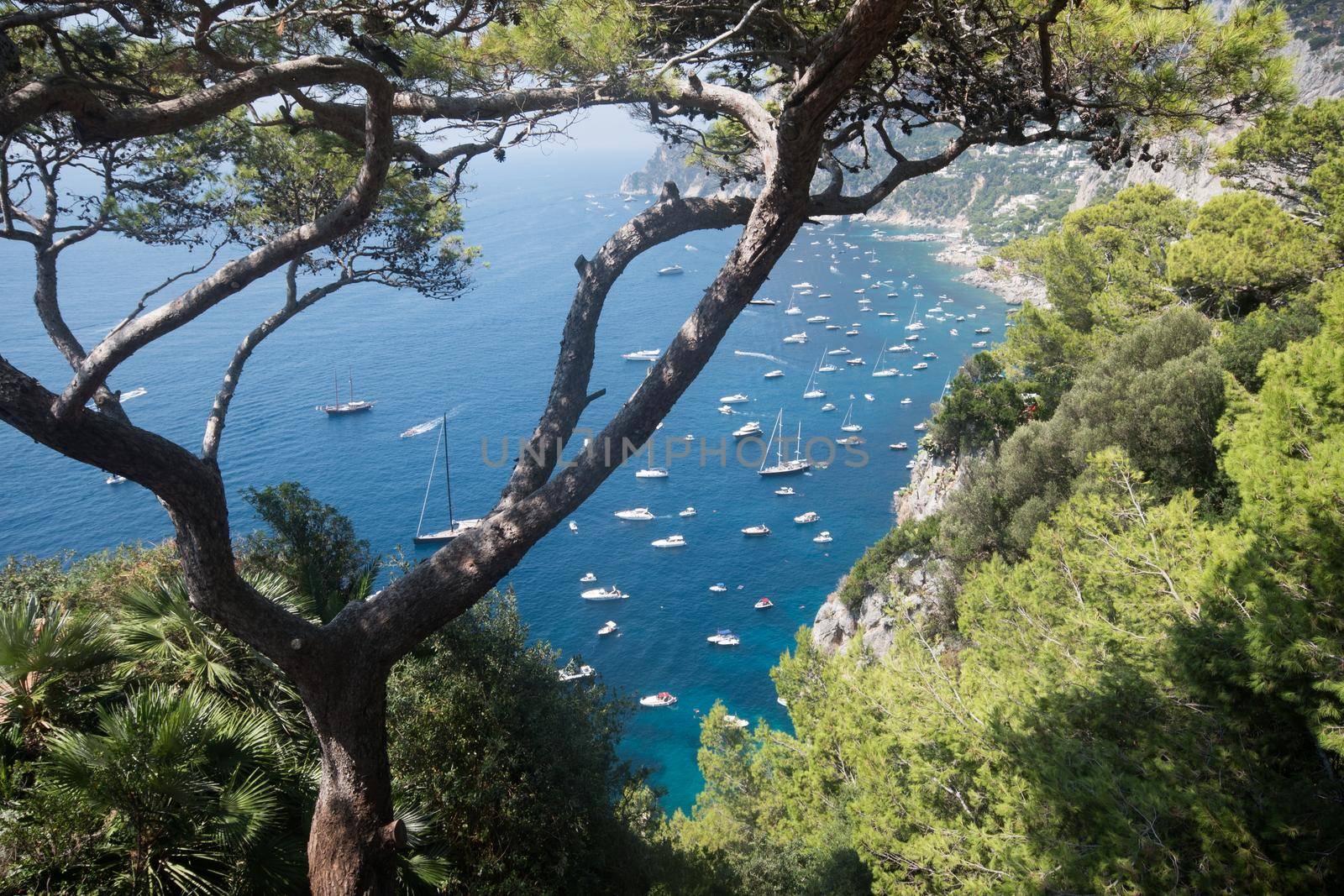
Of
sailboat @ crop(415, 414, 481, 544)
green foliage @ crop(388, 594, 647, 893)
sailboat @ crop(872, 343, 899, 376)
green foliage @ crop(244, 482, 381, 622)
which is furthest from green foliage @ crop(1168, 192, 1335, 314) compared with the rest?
sailboat @ crop(872, 343, 899, 376)

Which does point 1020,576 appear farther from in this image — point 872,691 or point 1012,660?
point 872,691

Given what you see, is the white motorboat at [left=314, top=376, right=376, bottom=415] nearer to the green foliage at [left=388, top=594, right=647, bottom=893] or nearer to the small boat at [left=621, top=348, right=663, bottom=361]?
the small boat at [left=621, top=348, right=663, bottom=361]

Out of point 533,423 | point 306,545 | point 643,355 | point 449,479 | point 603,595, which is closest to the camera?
point 306,545

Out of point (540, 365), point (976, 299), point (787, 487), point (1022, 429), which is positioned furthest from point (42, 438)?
point (976, 299)

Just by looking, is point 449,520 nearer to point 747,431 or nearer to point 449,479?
point 449,479

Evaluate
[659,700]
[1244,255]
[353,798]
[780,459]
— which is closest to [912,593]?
[1244,255]

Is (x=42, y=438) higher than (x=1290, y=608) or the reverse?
higher
